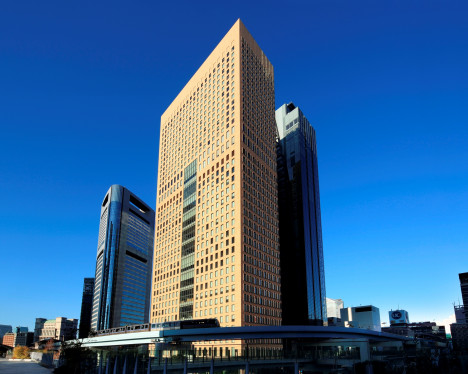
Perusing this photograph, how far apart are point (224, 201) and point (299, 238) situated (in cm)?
7320

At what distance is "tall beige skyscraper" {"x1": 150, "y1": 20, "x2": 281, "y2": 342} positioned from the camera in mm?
110938

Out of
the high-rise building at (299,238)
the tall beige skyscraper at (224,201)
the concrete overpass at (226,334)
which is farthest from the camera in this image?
the high-rise building at (299,238)

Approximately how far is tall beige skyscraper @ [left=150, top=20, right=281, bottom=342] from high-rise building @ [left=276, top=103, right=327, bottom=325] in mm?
48622

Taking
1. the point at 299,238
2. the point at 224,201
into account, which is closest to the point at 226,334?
the point at 224,201

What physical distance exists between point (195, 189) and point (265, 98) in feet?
140

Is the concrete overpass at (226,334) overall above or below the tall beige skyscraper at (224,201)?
below

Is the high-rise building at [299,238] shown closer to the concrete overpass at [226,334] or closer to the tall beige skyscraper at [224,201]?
the tall beige skyscraper at [224,201]

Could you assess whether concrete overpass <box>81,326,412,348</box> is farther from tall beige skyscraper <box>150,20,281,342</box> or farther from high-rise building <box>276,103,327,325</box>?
high-rise building <box>276,103,327,325</box>

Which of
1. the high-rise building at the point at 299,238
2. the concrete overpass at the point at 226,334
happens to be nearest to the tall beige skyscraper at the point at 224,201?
the concrete overpass at the point at 226,334

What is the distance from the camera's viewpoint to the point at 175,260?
138 meters

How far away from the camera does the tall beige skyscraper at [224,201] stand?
4368 inches

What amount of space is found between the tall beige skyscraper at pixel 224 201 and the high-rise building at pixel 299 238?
4862 cm

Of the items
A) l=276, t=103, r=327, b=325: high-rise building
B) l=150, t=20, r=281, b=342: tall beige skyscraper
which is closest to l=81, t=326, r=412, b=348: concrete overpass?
l=150, t=20, r=281, b=342: tall beige skyscraper

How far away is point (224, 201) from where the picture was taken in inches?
4656
